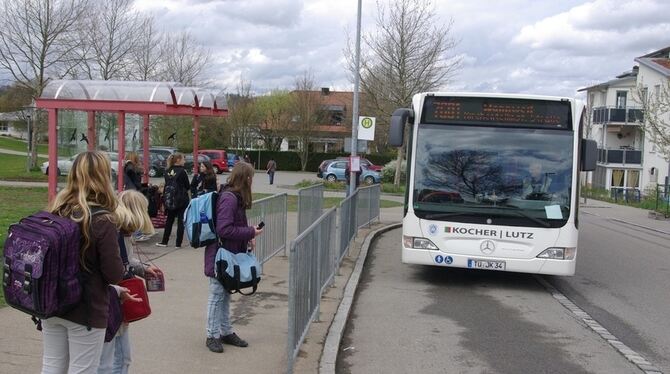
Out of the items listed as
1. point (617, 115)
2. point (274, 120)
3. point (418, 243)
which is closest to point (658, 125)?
point (617, 115)

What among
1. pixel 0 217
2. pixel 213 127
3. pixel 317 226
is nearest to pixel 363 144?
pixel 0 217

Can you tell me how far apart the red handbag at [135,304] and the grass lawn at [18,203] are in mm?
7704

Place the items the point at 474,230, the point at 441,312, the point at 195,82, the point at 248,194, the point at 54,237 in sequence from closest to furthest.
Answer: the point at 54,237
the point at 248,194
the point at 441,312
the point at 474,230
the point at 195,82

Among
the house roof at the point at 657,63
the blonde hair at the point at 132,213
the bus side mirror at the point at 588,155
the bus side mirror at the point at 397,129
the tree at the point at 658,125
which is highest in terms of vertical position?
the house roof at the point at 657,63

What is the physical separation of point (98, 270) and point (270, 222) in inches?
271

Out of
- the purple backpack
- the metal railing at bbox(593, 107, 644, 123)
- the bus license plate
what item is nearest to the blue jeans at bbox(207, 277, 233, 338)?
the purple backpack

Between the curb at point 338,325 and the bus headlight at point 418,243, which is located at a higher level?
the bus headlight at point 418,243

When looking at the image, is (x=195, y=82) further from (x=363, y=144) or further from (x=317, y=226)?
(x=317, y=226)

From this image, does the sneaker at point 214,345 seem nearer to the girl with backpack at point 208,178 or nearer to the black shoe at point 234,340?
the black shoe at point 234,340

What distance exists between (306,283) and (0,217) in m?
11.0

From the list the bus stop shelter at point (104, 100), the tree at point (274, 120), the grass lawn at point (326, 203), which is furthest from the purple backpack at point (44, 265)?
the tree at point (274, 120)

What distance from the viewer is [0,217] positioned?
14.6 metres

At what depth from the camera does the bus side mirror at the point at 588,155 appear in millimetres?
9617

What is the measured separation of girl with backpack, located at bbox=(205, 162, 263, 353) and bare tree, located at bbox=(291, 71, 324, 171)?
2163 inches
